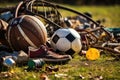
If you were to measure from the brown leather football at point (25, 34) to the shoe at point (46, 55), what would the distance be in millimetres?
447

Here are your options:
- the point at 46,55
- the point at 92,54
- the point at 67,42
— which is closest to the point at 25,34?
the point at 46,55

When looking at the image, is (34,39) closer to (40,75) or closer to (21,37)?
(21,37)

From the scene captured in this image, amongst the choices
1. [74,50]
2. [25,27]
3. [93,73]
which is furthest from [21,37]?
[93,73]

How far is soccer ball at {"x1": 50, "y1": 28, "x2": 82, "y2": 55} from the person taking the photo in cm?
1002

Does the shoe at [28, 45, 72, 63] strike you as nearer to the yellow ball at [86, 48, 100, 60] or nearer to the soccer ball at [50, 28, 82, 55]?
the soccer ball at [50, 28, 82, 55]

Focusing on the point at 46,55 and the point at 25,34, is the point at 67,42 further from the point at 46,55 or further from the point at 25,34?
the point at 25,34

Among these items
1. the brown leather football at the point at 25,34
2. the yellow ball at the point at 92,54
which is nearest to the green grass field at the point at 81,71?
the yellow ball at the point at 92,54

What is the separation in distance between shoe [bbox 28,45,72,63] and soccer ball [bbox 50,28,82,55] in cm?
55

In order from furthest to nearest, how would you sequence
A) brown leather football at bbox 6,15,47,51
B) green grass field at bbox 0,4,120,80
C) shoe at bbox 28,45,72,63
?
1. brown leather football at bbox 6,15,47,51
2. shoe at bbox 28,45,72,63
3. green grass field at bbox 0,4,120,80

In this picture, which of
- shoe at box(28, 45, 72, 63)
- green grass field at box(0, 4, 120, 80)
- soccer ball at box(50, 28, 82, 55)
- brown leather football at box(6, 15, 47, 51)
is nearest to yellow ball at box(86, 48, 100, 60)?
green grass field at box(0, 4, 120, 80)

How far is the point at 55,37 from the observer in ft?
33.3

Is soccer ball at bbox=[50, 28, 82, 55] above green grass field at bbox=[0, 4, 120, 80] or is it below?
above

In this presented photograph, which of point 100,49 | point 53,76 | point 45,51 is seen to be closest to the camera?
point 53,76

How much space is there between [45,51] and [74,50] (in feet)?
3.06
